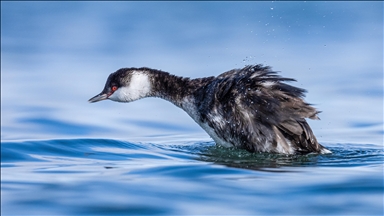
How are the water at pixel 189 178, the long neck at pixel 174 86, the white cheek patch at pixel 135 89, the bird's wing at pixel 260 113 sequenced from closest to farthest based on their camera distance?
the water at pixel 189 178 → the bird's wing at pixel 260 113 → the long neck at pixel 174 86 → the white cheek patch at pixel 135 89

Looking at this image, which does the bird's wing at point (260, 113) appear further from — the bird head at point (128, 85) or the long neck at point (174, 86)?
the bird head at point (128, 85)

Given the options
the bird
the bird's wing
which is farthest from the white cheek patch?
the bird's wing

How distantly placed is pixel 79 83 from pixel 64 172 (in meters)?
6.71

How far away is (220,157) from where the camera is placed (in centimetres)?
898

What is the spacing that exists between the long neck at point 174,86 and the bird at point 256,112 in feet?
0.25

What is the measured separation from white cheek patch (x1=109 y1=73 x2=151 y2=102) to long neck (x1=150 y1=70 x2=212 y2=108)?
10 cm

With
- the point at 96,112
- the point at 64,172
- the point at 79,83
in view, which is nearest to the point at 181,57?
the point at 79,83

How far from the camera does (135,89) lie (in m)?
10.4

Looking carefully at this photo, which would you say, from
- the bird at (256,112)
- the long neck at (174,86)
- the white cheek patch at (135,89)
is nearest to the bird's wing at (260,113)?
the bird at (256,112)

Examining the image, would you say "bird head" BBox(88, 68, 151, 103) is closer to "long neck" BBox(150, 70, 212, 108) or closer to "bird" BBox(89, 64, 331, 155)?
"long neck" BBox(150, 70, 212, 108)

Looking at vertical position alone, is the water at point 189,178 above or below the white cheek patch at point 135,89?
below

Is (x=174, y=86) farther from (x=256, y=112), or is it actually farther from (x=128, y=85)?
(x=256, y=112)

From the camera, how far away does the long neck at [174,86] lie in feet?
31.9

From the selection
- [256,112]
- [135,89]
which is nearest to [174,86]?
[135,89]
